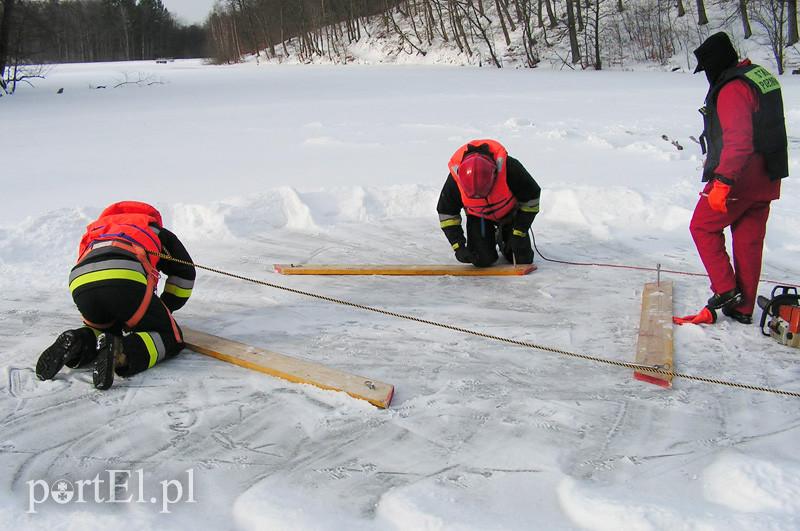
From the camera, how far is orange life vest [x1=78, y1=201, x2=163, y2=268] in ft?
11.3

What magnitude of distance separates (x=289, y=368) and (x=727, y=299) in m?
2.46

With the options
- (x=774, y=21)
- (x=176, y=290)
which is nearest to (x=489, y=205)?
(x=176, y=290)

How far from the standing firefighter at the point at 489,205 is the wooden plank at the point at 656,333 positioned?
3.50 feet

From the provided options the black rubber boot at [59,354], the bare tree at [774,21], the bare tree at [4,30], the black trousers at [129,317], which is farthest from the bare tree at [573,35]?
the black rubber boot at [59,354]

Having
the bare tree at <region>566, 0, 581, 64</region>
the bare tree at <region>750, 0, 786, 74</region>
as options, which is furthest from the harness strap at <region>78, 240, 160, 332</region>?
the bare tree at <region>566, 0, 581, 64</region>

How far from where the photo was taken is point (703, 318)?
3783 millimetres

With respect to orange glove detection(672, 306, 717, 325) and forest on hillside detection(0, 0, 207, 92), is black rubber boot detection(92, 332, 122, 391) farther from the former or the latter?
forest on hillside detection(0, 0, 207, 92)

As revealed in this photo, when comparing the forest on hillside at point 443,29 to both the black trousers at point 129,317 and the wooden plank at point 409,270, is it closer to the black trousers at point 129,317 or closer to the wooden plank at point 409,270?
the wooden plank at point 409,270

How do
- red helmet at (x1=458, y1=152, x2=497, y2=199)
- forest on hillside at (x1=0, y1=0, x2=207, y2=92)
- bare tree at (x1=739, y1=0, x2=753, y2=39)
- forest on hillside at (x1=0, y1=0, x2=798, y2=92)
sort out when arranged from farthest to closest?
forest on hillside at (x1=0, y1=0, x2=207, y2=92), bare tree at (x1=739, y1=0, x2=753, y2=39), forest on hillside at (x1=0, y1=0, x2=798, y2=92), red helmet at (x1=458, y1=152, x2=497, y2=199)

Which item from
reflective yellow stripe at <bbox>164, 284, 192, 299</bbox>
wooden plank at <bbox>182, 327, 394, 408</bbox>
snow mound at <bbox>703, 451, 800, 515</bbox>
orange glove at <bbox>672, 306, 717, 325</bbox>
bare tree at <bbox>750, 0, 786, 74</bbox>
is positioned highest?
bare tree at <bbox>750, 0, 786, 74</bbox>

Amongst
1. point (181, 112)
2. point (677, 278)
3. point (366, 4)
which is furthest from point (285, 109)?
point (366, 4)

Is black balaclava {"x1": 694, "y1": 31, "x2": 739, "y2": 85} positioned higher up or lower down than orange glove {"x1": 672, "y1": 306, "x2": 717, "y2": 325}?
higher up

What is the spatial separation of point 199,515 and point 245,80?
72.5 ft

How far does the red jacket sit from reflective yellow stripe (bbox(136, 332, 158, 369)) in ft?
9.90
